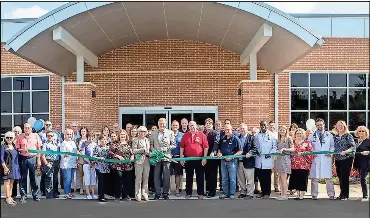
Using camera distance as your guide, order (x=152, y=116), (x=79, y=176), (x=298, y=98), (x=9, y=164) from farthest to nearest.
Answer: (x=298, y=98) → (x=152, y=116) → (x=79, y=176) → (x=9, y=164)

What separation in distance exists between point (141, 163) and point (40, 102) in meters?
8.10

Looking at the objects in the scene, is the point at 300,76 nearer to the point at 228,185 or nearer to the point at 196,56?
the point at 196,56

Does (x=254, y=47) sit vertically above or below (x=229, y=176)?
above

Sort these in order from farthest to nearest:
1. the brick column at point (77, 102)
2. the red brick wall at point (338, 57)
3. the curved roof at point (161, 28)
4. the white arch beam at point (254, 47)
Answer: the red brick wall at point (338, 57), the brick column at point (77, 102), the white arch beam at point (254, 47), the curved roof at point (161, 28)

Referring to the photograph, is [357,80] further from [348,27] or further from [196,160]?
[196,160]

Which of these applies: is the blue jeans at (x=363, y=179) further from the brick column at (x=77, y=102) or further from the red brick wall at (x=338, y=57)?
the brick column at (x=77, y=102)

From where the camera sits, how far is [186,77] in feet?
52.4

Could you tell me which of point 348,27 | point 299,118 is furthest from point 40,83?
point 348,27

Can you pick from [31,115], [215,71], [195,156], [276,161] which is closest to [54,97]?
[31,115]

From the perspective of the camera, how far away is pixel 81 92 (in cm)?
1365

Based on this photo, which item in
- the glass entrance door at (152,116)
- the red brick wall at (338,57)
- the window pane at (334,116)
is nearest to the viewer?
the glass entrance door at (152,116)

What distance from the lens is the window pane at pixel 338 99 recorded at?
1664 cm

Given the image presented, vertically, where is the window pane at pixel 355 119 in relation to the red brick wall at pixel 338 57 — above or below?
below

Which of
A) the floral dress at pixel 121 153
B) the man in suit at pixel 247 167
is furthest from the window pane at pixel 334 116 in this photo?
the floral dress at pixel 121 153
